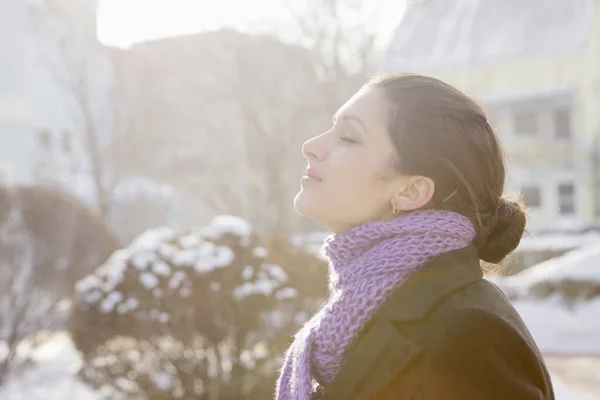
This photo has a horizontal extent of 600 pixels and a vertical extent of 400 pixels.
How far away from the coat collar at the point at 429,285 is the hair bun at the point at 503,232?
161mm

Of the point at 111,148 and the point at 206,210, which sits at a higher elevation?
the point at 111,148

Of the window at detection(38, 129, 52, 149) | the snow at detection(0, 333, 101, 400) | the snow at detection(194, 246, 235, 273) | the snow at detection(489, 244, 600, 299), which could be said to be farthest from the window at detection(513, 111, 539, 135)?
the snow at detection(194, 246, 235, 273)

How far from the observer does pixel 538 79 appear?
28.0 meters

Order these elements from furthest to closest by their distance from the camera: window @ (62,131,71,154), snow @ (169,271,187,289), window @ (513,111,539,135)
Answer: window @ (513,111,539,135), window @ (62,131,71,154), snow @ (169,271,187,289)

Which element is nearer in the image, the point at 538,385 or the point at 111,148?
the point at 538,385

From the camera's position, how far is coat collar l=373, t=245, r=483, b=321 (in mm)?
1768

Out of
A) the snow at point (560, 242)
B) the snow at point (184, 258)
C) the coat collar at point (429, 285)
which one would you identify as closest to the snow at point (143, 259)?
the snow at point (184, 258)

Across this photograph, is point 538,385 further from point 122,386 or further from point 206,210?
point 206,210

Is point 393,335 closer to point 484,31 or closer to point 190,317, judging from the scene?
point 190,317

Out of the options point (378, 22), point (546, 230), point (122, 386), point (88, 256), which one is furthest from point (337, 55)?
point (122, 386)

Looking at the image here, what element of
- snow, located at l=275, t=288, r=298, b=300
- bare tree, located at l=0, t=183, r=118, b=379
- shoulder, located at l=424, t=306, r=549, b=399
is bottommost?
bare tree, located at l=0, t=183, r=118, b=379

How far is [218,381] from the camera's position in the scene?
6238mm

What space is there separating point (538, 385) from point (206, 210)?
118ft

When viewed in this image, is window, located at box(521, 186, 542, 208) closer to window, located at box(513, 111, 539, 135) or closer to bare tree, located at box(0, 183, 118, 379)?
window, located at box(513, 111, 539, 135)
